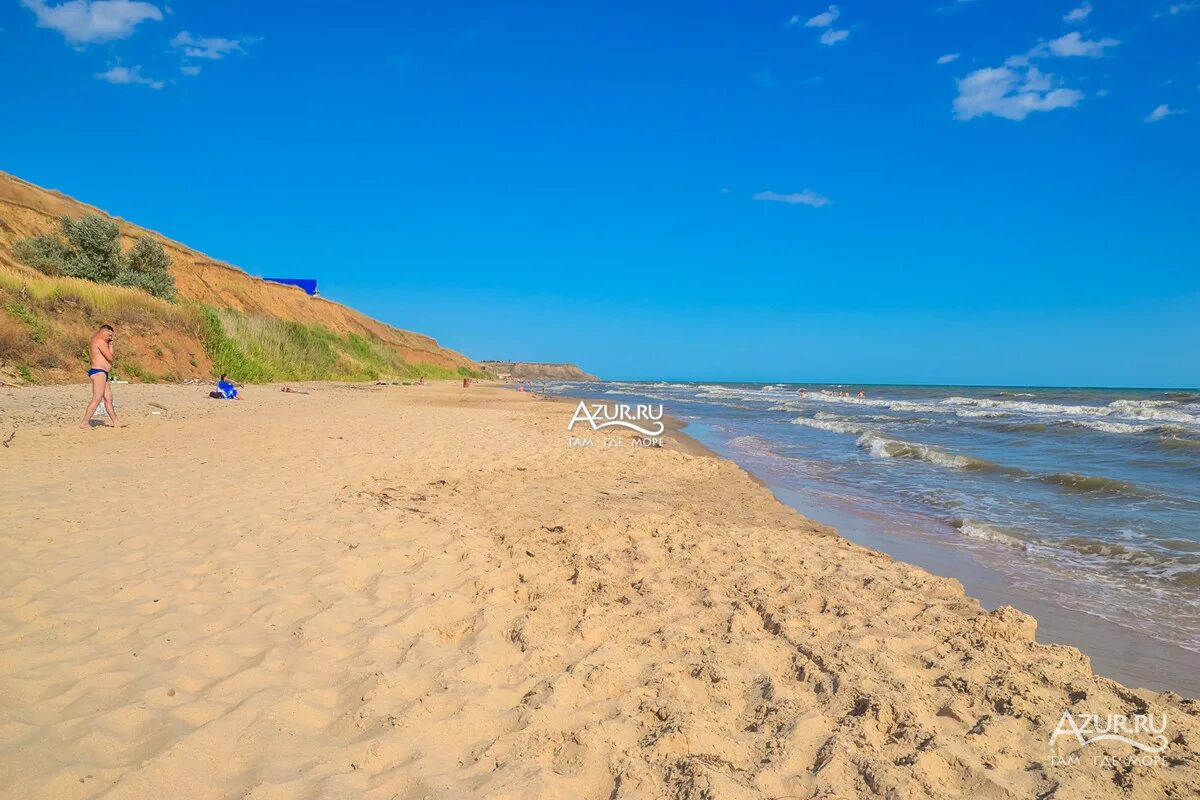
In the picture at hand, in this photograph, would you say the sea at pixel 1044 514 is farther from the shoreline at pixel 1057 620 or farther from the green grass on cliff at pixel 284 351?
the green grass on cliff at pixel 284 351

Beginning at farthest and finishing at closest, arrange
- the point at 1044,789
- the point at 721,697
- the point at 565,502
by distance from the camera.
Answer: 1. the point at 565,502
2. the point at 721,697
3. the point at 1044,789

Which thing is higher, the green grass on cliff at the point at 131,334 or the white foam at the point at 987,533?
the green grass on cliff at the point at 131,334

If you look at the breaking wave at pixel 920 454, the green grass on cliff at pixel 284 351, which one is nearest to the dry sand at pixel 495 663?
the breaking wave at pixel 920 454

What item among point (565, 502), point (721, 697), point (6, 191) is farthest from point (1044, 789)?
point (6, 191)

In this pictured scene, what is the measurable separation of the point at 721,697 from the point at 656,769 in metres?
0.58

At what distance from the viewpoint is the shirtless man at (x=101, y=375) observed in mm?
8336

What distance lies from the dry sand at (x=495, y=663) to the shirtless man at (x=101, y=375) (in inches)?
128

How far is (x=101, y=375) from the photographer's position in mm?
8352

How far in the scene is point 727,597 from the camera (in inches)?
148

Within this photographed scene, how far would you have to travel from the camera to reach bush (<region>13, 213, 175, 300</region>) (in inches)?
733

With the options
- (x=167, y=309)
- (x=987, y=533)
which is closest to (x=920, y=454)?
(x=987, y=533)

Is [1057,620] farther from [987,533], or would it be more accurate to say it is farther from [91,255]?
[91,255]

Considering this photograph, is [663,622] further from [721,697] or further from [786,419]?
[786,419]

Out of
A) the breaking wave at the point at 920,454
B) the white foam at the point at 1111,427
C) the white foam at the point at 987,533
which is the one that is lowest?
the white foam at the point at 987,533
